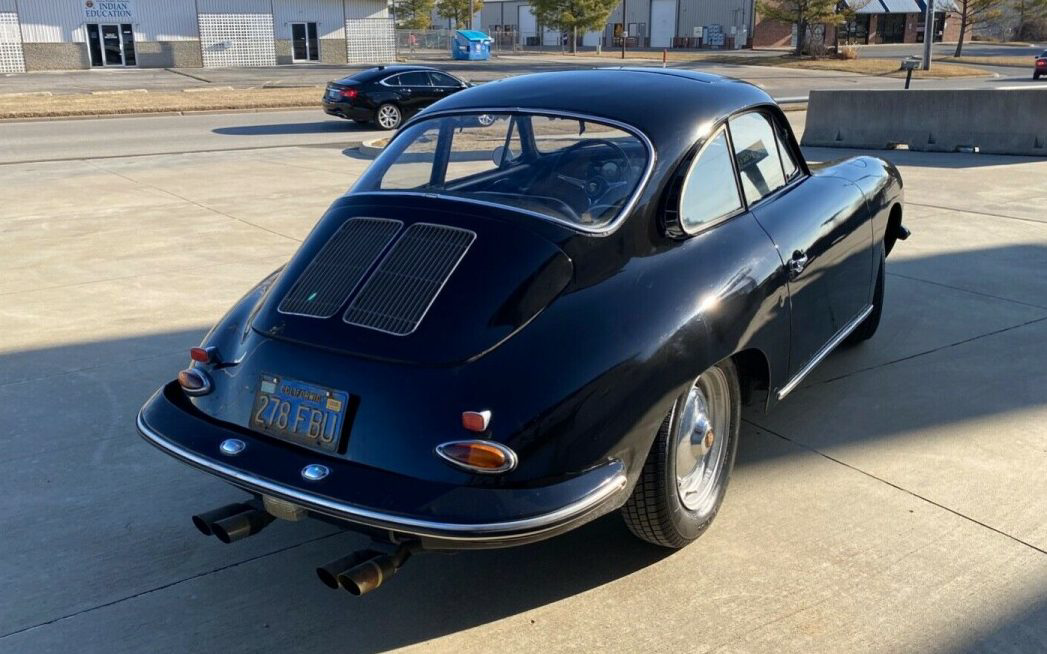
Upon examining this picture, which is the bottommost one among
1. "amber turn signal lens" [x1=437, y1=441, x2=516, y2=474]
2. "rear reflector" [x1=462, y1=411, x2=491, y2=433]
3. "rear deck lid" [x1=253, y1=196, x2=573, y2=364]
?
"amber turn signal lens" [x1=437, y1=441, x2=516, y2=474]

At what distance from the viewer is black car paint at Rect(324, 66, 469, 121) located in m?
19.9

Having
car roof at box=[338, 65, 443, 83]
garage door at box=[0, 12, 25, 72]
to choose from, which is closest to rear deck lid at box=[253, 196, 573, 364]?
car roof at box=[338, 65, 443, 83]

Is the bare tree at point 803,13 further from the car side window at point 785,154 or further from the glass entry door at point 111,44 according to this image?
the car side window at point 785,154

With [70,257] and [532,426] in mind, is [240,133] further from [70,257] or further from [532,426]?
[532,426]

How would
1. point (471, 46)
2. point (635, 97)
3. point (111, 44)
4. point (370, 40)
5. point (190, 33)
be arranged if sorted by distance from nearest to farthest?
point (635, 97) → point (111, 44) → point (190, 33) → point (370, 40) → point (471, 46)

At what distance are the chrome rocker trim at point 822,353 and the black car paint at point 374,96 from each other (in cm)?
1568

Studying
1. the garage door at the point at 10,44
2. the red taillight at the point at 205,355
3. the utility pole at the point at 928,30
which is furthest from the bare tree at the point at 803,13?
the red taillight at the point at 205,355

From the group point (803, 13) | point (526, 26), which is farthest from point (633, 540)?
point (526, 26)

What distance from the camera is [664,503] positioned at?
128 inches

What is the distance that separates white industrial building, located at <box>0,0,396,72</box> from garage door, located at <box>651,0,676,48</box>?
98.5 ft

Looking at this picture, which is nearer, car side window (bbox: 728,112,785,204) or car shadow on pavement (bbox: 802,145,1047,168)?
car side window (bbox: 728,112,785,204)

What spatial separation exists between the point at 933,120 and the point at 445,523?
14.4m

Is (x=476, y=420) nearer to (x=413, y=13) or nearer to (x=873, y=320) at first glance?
(x=873, y=320)

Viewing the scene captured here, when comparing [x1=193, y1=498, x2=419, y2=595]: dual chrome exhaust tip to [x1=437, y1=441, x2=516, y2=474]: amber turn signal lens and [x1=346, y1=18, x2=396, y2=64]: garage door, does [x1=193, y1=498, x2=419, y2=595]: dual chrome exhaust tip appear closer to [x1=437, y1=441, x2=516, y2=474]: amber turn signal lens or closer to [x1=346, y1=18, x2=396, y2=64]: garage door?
[x1=437, y1=441, x2=516, y2=474]: amber turn signal lens
